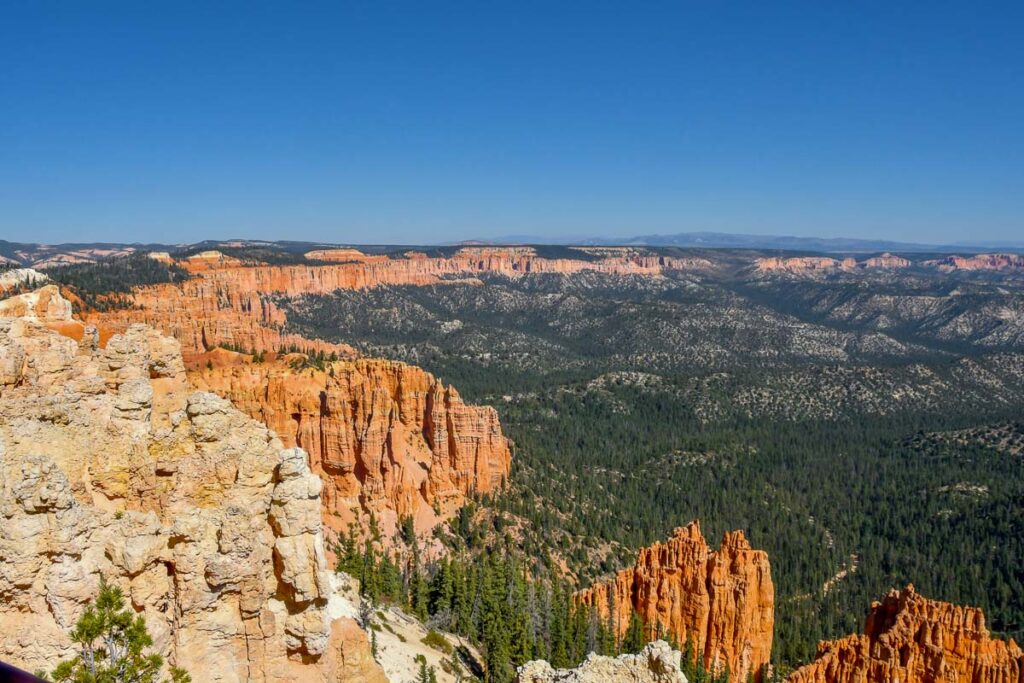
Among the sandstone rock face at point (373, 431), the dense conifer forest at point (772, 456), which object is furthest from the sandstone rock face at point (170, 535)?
the dense conifer forest at point (772, 456)

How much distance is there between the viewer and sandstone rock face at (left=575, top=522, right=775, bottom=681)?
146 feet

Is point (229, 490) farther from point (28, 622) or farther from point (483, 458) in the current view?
point (483, 458)

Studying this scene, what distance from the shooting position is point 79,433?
14070mm

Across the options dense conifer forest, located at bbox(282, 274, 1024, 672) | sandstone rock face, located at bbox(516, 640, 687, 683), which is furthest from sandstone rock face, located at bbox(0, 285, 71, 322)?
sandstone rock face, located at bbox(516, 640, 687, 683)

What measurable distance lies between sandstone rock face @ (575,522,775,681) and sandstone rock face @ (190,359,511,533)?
15.9 m

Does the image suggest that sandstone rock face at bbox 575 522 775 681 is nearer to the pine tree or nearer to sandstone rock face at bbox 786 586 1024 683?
sandstone rock face at bbox 786 586 1024 683

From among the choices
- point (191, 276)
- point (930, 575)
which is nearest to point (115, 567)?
point (930, 575)

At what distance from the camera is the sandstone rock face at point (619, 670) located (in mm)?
16188

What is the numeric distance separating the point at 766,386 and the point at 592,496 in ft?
220

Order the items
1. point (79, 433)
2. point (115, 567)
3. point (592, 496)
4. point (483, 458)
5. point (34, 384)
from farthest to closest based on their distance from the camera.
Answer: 1. point (592, 496)
2. point (483, 458)
3. point (34, 384)
4. point (79, 433)
5. point (115, 567)

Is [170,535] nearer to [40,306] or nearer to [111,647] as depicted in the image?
[111,647]

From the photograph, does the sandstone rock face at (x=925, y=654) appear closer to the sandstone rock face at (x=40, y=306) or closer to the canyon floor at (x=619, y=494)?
the canyon floor at (x=619, y=494)

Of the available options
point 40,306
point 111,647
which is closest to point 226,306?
point 40,306

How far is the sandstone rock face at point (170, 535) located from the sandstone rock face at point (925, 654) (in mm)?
30557
